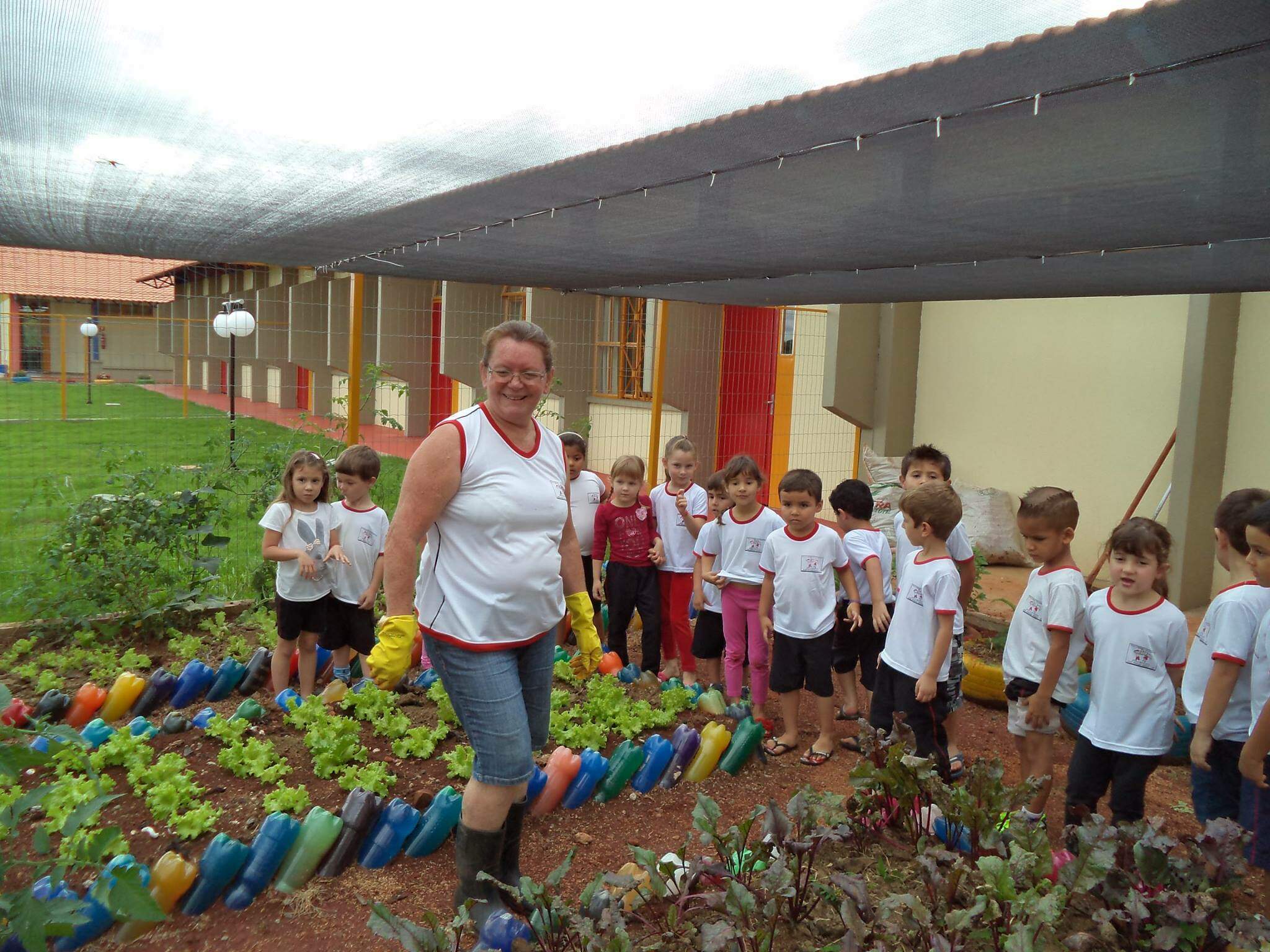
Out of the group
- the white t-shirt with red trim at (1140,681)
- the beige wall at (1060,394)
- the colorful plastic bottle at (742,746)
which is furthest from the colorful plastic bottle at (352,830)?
the beige wall at (1060,394)

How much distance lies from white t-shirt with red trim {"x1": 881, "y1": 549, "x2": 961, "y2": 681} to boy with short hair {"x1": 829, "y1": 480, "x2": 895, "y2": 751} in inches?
19.0

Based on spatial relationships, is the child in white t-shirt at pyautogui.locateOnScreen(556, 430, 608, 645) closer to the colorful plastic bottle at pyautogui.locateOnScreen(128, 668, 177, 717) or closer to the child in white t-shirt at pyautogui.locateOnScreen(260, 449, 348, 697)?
the child in white t-shirt at pyautogui.locateOnScreen(260, 449, 348, 697)

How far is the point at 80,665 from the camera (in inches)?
198

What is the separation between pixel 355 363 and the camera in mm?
6438

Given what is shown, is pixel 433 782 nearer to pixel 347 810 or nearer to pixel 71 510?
pixel 347 810

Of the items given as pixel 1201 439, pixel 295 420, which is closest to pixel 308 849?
pixel 295 420

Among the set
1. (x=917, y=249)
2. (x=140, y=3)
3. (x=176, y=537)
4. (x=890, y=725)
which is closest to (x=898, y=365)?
(x=917, y=249)

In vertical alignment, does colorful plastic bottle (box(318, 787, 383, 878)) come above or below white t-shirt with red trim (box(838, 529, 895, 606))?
below

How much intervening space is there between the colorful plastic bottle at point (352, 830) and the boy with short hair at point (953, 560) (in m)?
2.24

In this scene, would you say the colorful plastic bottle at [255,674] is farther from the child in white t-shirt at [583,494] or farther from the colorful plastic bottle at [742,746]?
the colorful plastic bottle at [742,746]

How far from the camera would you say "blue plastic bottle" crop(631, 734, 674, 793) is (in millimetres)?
3914

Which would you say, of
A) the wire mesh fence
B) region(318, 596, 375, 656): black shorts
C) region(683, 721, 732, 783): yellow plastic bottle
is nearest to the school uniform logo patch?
region(683, 721, 732, 783): yellow plastic bottle

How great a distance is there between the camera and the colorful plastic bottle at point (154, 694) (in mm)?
4500

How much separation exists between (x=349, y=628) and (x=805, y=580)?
2.38 m
